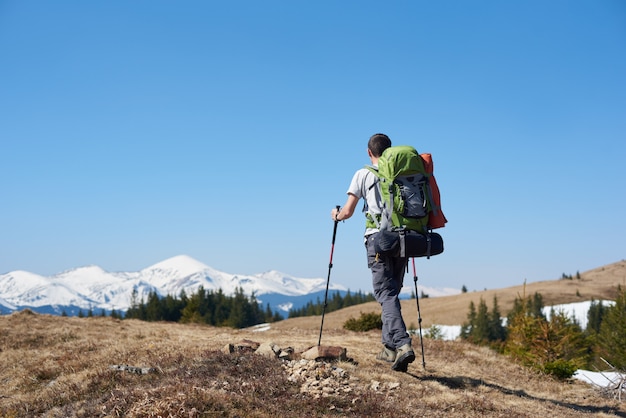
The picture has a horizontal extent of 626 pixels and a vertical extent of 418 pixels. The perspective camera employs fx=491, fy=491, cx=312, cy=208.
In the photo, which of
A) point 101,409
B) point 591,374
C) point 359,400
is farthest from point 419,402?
point 591,374

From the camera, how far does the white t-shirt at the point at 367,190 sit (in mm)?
9359

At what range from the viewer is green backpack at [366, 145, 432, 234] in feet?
29.5

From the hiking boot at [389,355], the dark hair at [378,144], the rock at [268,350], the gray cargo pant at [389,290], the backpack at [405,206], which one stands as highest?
the dark hair at [378,144]

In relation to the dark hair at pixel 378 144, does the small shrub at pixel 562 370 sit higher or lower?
lower

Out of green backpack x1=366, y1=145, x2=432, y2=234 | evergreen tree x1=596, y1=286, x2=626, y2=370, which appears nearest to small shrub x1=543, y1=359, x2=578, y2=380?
green backpack x1=366, y1=145, x2=432, y2=234

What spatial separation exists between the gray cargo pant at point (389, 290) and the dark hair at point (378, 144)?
175 cm

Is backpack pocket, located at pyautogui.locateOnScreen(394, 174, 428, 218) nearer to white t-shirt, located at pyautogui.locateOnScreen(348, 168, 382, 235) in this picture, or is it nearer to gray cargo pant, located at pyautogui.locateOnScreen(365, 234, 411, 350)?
white t-shirt, located at pyautogui.locateOnScreen(348, 168, 382, 235)

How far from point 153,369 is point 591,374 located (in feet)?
52.7

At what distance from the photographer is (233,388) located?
7.54 metres

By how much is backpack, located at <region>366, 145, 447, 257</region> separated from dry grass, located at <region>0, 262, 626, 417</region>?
255 centimetres

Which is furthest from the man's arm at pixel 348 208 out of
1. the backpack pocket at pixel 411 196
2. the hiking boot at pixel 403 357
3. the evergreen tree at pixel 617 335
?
the evergreen tree at pixel 617 335

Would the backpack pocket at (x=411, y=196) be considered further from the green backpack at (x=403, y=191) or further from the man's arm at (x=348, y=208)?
the man's arm at (x=348, y=208)

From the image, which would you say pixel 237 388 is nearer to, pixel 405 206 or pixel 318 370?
pixel 318 370

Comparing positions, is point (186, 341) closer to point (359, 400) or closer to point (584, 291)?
point (359, 400)
